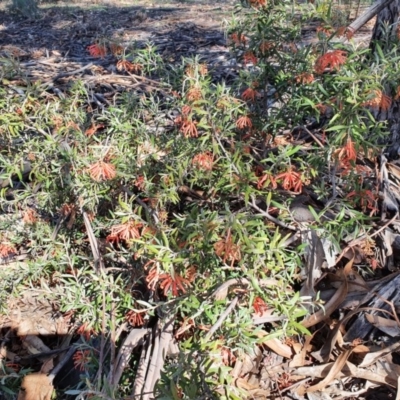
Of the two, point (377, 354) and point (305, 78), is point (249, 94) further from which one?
point (377, 354)

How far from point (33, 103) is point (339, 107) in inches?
61.3

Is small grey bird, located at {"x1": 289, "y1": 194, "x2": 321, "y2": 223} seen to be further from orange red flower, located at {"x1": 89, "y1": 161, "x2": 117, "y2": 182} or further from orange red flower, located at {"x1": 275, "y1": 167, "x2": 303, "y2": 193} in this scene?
orange red flower, located at {"x1": 89, "y1": 161, "x2": 117, "y2": 182}

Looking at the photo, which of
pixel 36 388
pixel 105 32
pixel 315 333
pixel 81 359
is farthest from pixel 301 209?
pixel 105 32

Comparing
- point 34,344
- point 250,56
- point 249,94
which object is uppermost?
point 250,56

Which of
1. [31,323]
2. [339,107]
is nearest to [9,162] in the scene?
[31,323]

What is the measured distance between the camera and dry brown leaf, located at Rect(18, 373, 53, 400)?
84.8 inches

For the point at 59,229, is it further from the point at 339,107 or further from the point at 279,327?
the point at 339,107

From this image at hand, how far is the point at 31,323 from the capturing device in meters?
2.58

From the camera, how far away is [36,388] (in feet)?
7.16

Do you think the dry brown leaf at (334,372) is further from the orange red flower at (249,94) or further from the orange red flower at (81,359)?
the orange red flower at (249,94)

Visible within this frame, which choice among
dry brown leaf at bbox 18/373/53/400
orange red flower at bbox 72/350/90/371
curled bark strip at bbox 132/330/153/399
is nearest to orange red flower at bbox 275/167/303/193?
curled bark strip at bbox 132/330/153/399

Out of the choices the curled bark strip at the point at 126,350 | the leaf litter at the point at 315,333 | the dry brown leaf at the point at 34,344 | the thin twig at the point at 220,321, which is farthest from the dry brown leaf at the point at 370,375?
the dry brown leaf at the point at 34,344

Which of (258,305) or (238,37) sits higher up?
(238,37)

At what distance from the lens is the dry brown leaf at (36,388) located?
2.15 m
